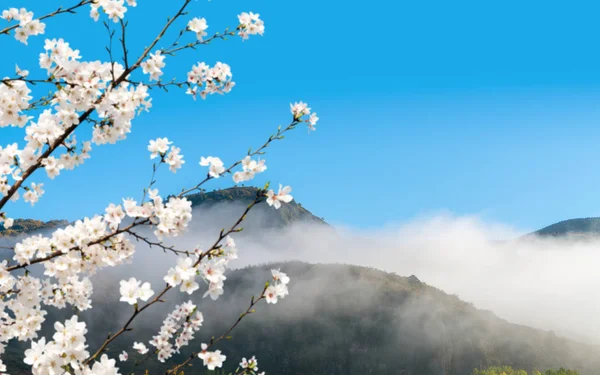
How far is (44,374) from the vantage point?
8.40ft

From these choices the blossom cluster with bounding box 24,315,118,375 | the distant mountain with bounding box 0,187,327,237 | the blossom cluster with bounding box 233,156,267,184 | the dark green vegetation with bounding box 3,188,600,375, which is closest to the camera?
the blossom cluster with bounding box 24,315,118,375

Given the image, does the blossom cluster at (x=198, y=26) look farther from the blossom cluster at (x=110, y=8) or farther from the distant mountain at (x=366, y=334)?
the distant mountain at (x=366, y=334)

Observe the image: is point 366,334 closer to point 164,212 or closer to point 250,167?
point 250,167

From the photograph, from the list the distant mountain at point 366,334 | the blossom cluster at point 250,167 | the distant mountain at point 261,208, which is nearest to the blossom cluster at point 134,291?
the blossom cluster at point 250,167

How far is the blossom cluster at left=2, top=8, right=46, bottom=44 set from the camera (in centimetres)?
365

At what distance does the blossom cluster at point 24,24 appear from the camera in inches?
144

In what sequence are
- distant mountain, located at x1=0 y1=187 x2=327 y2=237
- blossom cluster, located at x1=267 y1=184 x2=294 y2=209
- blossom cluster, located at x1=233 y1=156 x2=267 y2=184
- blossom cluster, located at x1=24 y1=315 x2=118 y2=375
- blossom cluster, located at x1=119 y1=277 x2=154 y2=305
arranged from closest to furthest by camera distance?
blossom cluster, located at x1=24 y1=315 x2=118 y2=375, blossom cluster, located at x1=119 y1=277 x2=154 y2=305, blossom cluster, located at x1=267 y1=184 x2=294 y2=209, blossom cluster, located at x1=233 y1=156 x2=267 y2=184, distant mountain, located at x1=0 y1=187 x2=327 y2=237

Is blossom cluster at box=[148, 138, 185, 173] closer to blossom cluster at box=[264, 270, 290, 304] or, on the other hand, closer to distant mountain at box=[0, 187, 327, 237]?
blossom cluster at box=[264, 270, 290, 304]

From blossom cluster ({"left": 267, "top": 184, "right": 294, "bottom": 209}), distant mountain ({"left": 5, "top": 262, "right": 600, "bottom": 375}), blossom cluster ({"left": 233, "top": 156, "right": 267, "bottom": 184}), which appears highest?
blossom cluster ({"left": 233, "top": 156, "right": 267, "bottom": 184})

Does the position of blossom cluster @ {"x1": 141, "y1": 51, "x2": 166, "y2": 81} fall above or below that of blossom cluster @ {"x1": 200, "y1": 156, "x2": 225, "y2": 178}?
above

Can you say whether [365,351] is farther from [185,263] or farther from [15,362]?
[185,263]

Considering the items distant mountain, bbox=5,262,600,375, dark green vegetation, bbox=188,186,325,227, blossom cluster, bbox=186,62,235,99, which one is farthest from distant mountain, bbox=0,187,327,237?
blossom cluster, bbox=186,62,235,99

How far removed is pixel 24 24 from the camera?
3646mm

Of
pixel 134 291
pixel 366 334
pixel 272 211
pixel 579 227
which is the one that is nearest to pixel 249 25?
pixel 134 291
